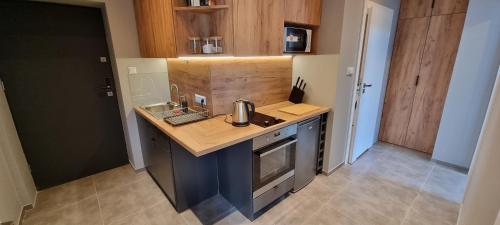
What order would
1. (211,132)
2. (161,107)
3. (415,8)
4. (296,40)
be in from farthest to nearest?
(415,8) < (161,107) < (296,40) < (211,132)

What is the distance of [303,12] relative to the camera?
7.04 ft

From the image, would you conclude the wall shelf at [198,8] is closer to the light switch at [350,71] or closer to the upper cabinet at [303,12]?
the upper cabinet at [303,12]

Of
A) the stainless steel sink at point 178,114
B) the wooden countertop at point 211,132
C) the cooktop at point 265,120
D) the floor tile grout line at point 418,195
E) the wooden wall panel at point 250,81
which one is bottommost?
the floor tile grout line at point 418,195

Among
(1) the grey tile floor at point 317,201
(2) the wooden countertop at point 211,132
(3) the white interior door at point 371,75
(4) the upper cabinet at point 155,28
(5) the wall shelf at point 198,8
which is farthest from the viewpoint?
(3) the white interior door at point 371,75

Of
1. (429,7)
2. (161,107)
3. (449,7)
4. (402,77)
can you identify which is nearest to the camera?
(161,107)

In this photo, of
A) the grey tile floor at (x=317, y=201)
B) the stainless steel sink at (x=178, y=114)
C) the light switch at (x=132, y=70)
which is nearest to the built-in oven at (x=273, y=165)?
the grey tile floor at (x=317, y=201)

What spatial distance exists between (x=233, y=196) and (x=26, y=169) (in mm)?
2156

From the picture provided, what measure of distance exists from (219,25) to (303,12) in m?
0.89

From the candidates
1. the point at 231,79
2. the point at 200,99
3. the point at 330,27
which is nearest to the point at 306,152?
the point at 231,79

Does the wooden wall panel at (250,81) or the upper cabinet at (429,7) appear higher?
the upper cabinet at (429,7)

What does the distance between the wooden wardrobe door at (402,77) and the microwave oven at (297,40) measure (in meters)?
1.74

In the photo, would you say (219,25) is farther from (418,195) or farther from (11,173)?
(418,195)

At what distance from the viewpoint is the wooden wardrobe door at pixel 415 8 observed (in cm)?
286

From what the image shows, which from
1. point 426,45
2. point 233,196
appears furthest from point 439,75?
point 233,196
